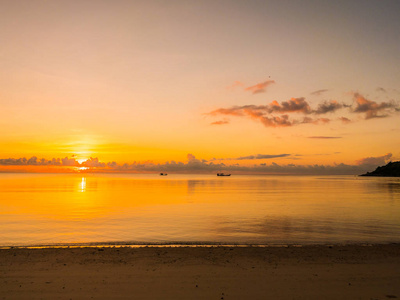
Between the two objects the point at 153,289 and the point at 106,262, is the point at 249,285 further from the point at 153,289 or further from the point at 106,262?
the point at 106,262

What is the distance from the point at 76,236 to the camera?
2459cm

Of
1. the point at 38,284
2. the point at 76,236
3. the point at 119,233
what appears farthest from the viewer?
the point at 119,233

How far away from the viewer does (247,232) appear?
26891 millimetres

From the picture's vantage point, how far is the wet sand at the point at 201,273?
35.6 ft

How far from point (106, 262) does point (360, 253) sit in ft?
43.2

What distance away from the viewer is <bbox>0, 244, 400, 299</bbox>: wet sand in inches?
428

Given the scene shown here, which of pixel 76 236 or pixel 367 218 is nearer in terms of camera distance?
pixel 76 236

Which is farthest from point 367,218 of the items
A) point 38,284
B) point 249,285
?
point 38,284

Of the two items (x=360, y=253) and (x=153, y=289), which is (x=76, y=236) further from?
(x=360, y=253)

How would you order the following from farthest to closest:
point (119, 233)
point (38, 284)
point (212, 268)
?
point (119, 233) < point (212, 268) < point (38, 284)

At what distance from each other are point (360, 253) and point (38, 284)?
611 inches

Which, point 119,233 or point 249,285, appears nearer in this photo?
point 249,285

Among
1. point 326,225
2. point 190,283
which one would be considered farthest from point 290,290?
point 326,225

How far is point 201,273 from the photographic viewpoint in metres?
13.0
